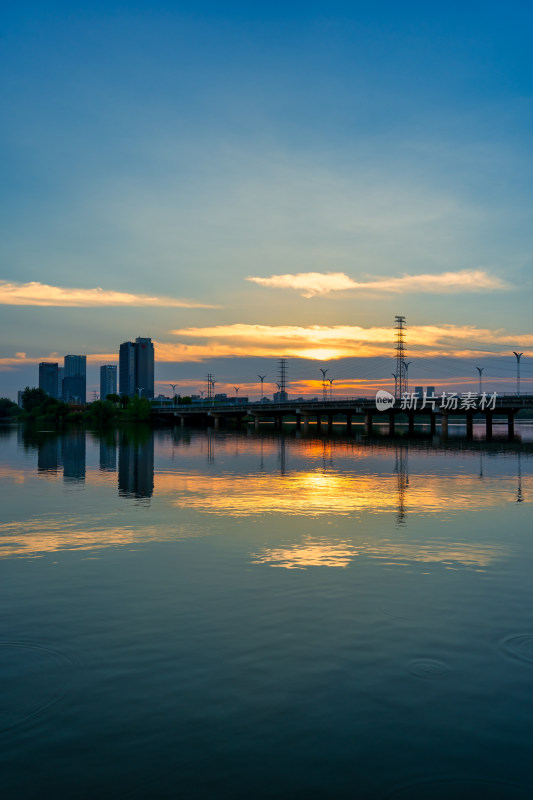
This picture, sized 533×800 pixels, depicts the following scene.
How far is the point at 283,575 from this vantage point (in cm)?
1881

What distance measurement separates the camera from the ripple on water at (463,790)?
8.20 meters

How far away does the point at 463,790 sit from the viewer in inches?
328

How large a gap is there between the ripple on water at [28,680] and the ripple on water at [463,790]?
5977 millimetres

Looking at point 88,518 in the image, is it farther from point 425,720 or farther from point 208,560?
point 425,720

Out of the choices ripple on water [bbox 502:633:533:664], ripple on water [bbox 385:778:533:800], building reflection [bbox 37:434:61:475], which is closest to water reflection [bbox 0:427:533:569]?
building reflection [bbox 37:434:61:475]

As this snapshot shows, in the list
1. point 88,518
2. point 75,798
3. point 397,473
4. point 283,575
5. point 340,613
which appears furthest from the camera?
point 397,473

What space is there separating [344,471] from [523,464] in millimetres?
19190

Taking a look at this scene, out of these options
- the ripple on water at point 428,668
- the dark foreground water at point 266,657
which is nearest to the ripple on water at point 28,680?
the dark foreground water at point 266,657

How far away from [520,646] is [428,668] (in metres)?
2.52

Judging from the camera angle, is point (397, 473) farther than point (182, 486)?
Yes

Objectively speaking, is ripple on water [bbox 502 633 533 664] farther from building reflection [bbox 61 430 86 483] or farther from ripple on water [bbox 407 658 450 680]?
building reflection [bbox 61 430 86 483]

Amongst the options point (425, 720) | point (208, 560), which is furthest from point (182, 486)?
point (425, 720)

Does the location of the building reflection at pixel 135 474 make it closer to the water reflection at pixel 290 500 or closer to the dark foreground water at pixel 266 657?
the water reflection at pixel 290 500

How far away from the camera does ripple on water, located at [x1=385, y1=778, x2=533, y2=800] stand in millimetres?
8195
